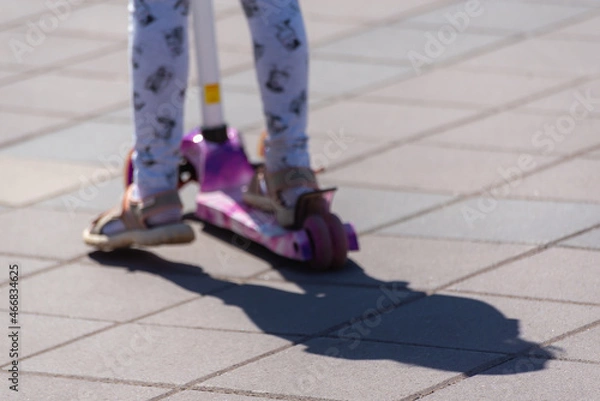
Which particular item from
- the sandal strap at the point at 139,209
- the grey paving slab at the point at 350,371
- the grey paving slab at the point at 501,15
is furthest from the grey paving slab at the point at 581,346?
the grey paving slab at the point at 501,15

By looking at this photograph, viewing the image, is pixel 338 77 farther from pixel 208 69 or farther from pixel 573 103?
pixel 208 69

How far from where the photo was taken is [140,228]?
14.7ft

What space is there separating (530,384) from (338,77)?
10.6ft

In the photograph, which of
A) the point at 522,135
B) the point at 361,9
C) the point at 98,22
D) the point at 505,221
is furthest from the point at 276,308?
the point at 98,22

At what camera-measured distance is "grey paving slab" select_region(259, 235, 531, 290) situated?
4254 millimetres

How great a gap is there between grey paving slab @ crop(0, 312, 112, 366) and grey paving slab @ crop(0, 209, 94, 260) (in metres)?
0.56

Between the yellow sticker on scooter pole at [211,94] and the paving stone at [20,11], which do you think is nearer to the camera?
the yellow sticker on scooter pole at [211,94]

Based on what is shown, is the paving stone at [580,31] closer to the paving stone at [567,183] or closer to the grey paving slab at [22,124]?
the paving stone at [567,183]

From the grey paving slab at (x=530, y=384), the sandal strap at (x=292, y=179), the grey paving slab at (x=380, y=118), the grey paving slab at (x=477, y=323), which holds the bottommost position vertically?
the grey paving slab at (x=530, y=384)

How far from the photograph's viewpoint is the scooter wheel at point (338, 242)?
4316mm

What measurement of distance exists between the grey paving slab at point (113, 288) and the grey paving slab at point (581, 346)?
3.80 ft

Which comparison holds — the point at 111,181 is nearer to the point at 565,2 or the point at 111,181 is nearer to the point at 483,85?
the point at 483,85

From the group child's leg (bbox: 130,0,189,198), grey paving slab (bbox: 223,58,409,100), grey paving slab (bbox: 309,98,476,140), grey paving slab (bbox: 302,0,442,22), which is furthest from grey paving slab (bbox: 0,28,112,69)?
child's leg (bbox: 130,0,189,198)

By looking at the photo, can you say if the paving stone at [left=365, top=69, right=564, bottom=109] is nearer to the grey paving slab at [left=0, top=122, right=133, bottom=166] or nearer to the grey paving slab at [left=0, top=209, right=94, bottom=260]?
the grey paving slab at [left=0, top=122, right=133, bottom=166]
